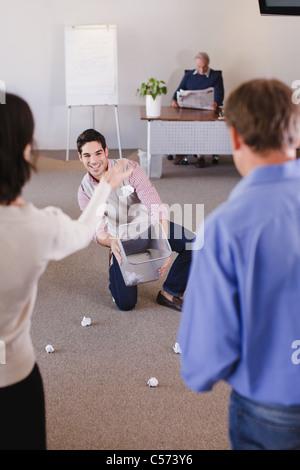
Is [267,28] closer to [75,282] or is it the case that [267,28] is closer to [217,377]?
[75,282]

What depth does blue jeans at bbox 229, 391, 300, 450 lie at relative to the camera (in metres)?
1.09

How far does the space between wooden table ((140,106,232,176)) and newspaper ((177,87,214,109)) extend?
38 cm

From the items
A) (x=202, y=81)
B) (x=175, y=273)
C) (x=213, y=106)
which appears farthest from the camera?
(x=202, y=81)

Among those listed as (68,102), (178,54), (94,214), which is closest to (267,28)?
(178,54)

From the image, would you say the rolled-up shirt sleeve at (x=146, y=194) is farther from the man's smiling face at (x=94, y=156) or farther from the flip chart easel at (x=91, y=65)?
the flip chart easel at (x=91, y=65)

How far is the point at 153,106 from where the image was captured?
5234mm

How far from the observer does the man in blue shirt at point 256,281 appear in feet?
3.26

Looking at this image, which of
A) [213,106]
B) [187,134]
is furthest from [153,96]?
[213,106]

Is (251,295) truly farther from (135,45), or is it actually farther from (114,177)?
(135,45)

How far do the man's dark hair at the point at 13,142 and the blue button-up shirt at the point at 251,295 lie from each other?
1.48 ft

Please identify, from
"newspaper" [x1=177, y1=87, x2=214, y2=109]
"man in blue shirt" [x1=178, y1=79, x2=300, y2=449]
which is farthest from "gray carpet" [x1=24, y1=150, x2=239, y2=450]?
"newspaper" [x1=177, y1=87, x2=214, y2=109]

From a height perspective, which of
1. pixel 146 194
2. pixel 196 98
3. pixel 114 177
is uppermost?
pixel 196 98

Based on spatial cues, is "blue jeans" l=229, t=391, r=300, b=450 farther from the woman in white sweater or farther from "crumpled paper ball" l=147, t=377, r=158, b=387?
"crumpled paper ball" l=147, t=377, r=158, b=387

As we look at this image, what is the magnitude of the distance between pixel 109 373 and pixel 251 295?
1.47 metres
